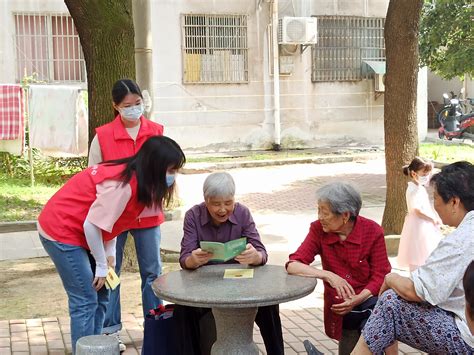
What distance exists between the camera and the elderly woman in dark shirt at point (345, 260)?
4191mm

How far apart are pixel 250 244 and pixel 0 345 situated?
2.13 m

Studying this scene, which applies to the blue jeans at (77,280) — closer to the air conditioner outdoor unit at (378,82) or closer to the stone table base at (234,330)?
the stone table base at (234,330)

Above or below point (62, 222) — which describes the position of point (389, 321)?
below

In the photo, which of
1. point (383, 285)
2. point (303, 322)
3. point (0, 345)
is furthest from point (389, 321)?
point (0, 345)

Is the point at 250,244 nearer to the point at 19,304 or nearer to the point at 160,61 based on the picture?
the point at 19,304

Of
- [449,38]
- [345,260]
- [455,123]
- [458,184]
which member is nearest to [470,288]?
[458,184]

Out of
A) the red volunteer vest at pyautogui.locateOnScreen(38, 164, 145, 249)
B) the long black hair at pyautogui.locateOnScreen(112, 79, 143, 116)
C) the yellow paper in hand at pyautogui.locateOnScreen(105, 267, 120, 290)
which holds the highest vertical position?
the long black hair at pyautogui.locateOnScreen(112, 79, 143, 116)

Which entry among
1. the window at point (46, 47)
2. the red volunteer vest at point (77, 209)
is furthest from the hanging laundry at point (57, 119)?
the red volunteer vest at point (77, 209)

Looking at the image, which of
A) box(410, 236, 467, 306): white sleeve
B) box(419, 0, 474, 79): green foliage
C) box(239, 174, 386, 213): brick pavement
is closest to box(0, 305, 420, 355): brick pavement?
box(410, 236, 467, 306): white sleeve

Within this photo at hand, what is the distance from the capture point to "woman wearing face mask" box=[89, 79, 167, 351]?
516 cm

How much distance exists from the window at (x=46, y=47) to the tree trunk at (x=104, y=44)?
34.1 ft

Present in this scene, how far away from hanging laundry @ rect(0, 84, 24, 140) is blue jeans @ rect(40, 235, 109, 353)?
8.89 metres

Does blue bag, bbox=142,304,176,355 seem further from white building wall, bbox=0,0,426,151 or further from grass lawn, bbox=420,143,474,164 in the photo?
white building wall, bbox=0,0,426,151

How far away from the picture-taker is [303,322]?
→ 5.95 m
